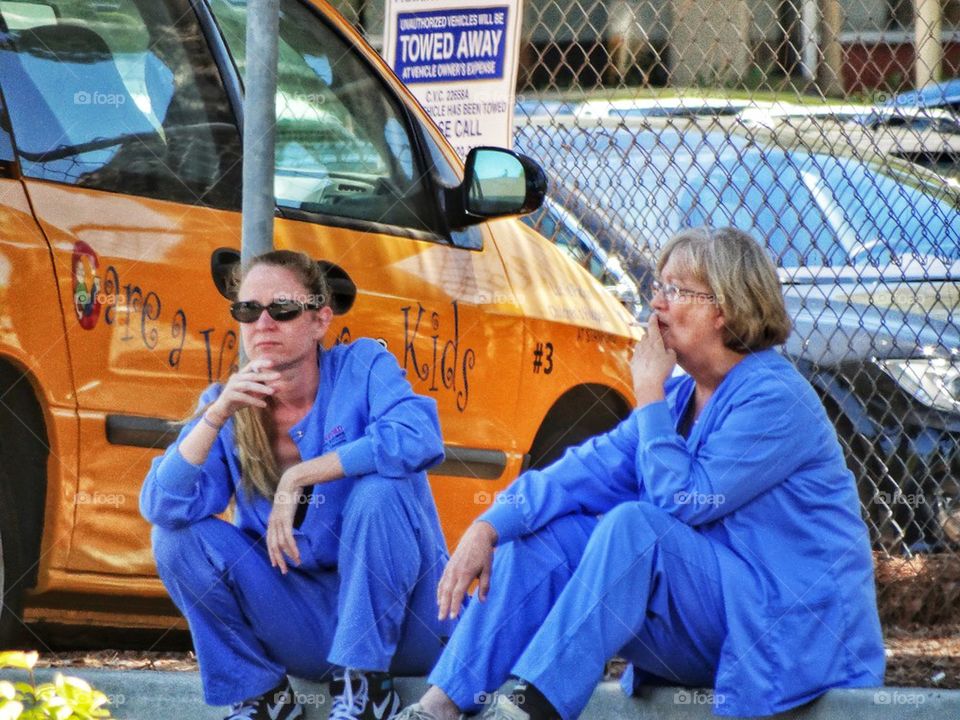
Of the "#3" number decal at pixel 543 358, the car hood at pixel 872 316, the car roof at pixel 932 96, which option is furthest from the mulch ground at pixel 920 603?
the car roof at pixel 932 96

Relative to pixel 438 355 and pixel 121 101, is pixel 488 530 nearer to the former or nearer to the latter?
pixel 438 355

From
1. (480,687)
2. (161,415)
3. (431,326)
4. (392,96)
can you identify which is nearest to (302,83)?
(392,96)

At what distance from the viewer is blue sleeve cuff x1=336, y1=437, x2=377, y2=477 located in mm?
3484

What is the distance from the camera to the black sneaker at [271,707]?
3559 millimetres

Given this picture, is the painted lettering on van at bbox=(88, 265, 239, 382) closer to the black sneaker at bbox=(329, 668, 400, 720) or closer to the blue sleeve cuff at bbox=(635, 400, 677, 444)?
the black sneaker at bbox=(329, 668, 400, 720)

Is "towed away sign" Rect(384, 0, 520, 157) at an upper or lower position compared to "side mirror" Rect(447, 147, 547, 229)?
upper

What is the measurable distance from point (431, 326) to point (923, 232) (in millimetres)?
2128

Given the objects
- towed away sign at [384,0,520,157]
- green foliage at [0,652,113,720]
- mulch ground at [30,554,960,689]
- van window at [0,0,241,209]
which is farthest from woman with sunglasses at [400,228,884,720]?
mulch ground at [30,554,960,689]

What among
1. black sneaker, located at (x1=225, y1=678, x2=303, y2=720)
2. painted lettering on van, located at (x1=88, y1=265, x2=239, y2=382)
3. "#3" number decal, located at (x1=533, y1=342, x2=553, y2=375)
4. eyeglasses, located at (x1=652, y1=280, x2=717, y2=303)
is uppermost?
eyeglasses, located at (x1=652, y1=280, x2=717, y2=303)

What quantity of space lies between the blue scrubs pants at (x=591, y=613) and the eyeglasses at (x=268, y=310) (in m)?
0.70

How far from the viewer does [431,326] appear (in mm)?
4758

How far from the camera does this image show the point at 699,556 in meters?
3.31

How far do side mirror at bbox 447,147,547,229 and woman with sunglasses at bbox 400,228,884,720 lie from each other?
1172 millimetres

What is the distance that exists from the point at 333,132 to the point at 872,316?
222cm
